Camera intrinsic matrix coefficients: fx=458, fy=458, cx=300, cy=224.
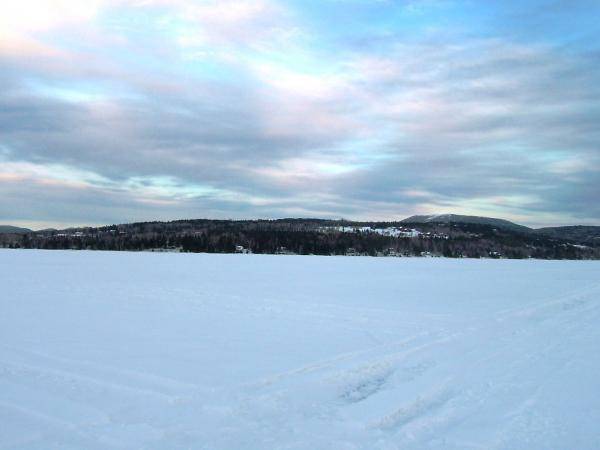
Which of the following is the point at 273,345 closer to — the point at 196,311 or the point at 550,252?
the point at 196,311

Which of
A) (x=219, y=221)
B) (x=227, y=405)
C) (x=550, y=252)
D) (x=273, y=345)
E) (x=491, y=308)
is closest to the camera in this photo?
(x=227, y=405)

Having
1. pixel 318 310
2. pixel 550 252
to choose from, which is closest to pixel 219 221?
pixel 550 252

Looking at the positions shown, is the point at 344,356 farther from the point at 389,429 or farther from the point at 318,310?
the point at 318,310

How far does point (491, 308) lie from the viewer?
13.8 metres

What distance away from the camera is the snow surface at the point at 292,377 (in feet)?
14.1

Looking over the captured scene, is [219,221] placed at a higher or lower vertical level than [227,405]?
higher

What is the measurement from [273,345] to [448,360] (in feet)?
9.76

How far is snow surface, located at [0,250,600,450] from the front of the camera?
429 centimetres

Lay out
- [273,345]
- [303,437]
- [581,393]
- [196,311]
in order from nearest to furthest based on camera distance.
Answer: [303,437] < [581,393] < [273,345] < [196,311]

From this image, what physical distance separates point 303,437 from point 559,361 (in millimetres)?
5178

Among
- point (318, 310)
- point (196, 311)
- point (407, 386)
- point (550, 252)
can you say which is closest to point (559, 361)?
point (407, 386)

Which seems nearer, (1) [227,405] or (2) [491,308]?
(1) [227,405]

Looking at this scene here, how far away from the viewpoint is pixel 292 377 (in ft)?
20.3

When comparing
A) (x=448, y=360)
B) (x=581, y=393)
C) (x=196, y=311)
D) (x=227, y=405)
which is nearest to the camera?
(x=227, y=405)
